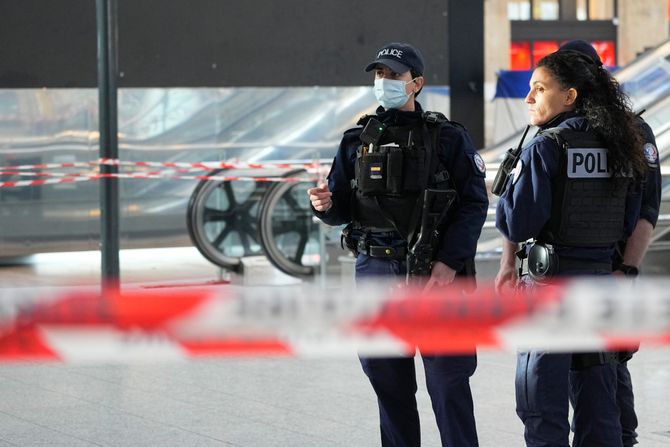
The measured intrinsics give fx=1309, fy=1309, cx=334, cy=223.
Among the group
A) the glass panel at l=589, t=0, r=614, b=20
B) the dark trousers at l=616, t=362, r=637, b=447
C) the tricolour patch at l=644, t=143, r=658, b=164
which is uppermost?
the glass panel at l=589, t=0, r=614, b=20

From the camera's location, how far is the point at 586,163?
4.60 meters

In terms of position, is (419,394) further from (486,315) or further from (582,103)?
(486,315)

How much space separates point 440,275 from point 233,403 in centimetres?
229

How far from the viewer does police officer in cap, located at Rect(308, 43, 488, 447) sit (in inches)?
192

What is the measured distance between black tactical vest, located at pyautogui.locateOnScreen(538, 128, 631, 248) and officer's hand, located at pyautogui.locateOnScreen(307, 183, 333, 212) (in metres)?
0.86

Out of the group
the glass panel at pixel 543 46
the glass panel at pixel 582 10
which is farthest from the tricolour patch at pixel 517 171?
the glass panel at pixel 582 10

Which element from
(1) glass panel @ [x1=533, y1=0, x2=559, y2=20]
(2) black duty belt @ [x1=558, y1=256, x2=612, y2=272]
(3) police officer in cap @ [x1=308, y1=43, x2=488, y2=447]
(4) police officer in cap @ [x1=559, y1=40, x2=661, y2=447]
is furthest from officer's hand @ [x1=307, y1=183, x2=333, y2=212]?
(1) glass panel @ [x1=533, y1=0, x2=559, y2=20]

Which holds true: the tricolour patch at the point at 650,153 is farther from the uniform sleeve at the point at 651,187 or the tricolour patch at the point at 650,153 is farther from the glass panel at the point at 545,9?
the glass panel at the point at 545,9

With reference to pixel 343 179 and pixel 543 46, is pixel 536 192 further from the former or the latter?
pixel 543 46

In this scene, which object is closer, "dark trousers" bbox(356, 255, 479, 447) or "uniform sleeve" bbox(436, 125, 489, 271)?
"dark trousers" bbox(356, 255, 479, 447)

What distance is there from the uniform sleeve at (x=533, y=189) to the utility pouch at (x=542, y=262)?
0.19 ft

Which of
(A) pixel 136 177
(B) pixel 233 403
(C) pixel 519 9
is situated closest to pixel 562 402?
(B) pixel 233 403

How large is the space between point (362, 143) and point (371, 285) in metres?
0.56

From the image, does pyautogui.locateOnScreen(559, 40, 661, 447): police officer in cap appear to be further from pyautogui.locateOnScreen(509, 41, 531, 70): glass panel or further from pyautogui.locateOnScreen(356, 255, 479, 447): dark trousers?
pyautogui.locateOnScreen(509, 41, 531, 70): glass panel
